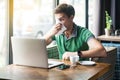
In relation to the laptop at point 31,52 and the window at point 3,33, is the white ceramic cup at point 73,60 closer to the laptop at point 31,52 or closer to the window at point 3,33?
the laptop at point 31,52

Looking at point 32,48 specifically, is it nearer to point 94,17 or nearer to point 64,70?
point 64,70

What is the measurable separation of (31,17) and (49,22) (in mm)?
488

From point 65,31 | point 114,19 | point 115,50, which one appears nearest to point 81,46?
point 65,31

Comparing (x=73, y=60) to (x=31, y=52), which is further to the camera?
(x=73, y=60)

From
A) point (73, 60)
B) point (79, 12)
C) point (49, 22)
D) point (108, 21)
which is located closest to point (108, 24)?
point (108, 21)

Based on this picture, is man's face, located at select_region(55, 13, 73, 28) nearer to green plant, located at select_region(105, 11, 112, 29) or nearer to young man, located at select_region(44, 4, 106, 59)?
young man, located at select_region(44, 4, 106, 59)

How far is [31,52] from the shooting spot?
2.21 metres

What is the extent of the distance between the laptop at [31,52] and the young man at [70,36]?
535mm

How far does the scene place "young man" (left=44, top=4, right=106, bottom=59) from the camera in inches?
106

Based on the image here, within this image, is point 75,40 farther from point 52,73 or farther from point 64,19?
point 52,73

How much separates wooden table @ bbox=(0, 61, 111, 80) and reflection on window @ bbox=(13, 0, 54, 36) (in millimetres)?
Result: 973

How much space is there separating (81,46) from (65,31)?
0.79 feet

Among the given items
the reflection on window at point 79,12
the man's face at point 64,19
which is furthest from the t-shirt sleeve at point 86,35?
the reflection on window at point 79,12

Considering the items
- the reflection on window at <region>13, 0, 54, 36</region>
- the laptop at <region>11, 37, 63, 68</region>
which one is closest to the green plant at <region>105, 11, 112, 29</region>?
the reflection on window at <region>13, 0, 54, 36</region>
